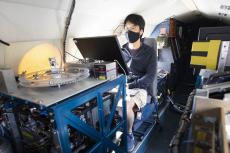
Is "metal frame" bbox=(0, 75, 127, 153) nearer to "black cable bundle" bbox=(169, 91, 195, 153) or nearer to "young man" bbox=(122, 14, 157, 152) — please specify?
"young man" bbox=(122, 14, 157, 152)

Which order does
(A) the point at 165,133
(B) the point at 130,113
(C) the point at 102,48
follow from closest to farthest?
(C) the point at 102,48 → (B) the point at 130,113 → (A) the point at 165,133

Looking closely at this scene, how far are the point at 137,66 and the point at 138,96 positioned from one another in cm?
43

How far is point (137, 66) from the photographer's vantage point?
6.69ft

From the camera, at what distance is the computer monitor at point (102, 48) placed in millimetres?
1231

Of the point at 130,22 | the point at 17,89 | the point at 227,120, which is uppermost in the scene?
the point at 130,22

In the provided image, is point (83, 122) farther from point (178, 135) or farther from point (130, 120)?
point (130, 120)

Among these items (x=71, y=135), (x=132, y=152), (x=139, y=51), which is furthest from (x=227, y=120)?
(x=139, y=51)

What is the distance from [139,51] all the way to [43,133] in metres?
1.40

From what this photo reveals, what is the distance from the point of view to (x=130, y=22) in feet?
6.05

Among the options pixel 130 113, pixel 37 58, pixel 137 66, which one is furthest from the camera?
pixel 137 66

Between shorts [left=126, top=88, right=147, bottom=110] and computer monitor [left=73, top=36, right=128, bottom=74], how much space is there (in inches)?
16.1

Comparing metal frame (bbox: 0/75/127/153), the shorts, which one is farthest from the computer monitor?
the shorts

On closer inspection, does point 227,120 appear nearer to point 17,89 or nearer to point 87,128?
point 87,128

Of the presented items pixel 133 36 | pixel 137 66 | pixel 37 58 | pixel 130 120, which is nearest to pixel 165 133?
pixel 130 120
